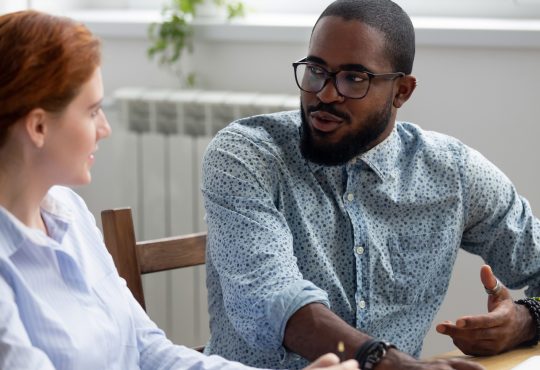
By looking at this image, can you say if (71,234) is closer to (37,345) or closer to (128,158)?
(37,345)

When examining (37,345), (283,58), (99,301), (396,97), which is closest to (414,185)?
(396,97)

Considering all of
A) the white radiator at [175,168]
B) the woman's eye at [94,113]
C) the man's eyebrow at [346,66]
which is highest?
the woman's eye at [94,113]

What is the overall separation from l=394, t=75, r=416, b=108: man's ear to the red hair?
2.60 feet

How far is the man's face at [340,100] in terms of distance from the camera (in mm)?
1787

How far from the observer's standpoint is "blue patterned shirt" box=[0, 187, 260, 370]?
125 centimetres

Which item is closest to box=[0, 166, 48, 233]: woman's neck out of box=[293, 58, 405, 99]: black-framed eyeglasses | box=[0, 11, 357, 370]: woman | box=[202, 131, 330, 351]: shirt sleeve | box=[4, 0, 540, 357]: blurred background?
box=[0, 11, 357, 370]: woman

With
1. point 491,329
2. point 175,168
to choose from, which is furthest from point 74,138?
point 175,168

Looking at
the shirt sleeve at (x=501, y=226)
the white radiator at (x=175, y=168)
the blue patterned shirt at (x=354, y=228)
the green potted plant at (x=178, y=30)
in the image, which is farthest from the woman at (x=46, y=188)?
A: the green potted plant at (x=178, y=30)

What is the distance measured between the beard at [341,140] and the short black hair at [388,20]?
0.09 m

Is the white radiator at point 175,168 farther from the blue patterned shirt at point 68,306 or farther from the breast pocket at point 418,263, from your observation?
the blue patterned shirt at point 68,306

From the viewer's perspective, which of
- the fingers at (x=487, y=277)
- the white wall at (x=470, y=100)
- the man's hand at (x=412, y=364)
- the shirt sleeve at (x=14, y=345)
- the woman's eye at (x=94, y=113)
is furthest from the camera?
the white wall at (x=470, y=100)

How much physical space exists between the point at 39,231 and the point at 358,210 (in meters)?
0.70

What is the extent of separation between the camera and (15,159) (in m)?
1.26

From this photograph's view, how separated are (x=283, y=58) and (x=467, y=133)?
0.59 meters
